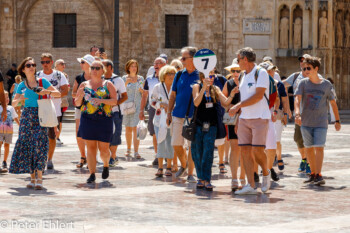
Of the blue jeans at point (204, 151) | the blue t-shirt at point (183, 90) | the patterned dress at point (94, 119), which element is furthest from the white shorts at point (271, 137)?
the patterned dress at point (94, 119)

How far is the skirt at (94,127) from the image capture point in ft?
36.3

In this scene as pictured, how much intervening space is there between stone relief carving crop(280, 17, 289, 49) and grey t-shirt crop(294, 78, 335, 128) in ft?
70.5

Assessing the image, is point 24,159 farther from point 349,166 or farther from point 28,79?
point 349,166

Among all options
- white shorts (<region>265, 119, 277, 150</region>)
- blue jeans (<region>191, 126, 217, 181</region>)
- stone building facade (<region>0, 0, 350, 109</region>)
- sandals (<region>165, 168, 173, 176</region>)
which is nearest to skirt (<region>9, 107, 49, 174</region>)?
blue jeans (<region>191, 126, 217, 181</region>)

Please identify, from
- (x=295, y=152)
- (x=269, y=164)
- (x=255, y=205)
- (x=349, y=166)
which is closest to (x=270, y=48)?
(x=295, y=152)

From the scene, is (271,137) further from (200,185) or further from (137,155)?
(137,155)

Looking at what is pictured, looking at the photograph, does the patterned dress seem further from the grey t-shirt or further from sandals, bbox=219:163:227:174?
the grey t-shirt

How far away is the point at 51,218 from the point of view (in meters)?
7.72

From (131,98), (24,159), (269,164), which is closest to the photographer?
(24,159)

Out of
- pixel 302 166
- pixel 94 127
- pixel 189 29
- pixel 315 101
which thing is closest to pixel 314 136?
pixel 315 101

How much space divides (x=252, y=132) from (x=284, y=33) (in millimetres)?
23251

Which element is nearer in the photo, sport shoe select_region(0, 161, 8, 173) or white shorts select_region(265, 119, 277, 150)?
white shorts select_region(265, 119, 277, 150)

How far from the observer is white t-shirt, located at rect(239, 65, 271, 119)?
31.9 feet

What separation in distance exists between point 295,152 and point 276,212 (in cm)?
793
